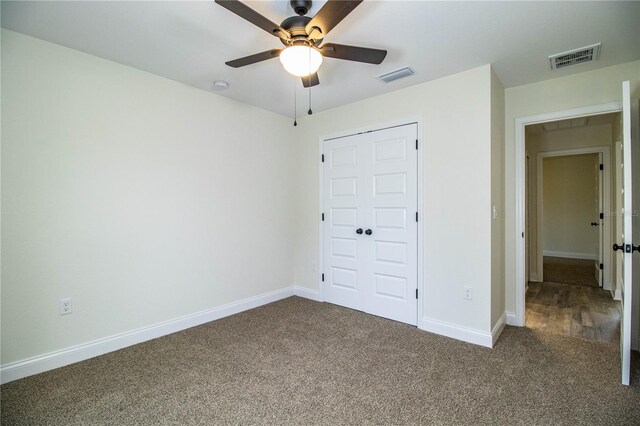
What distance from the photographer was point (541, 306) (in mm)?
3783

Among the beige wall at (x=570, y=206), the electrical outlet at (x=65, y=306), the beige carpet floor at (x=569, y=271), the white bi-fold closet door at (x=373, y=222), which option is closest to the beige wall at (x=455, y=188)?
the white bi-fold closet door at (x=373, y=222)

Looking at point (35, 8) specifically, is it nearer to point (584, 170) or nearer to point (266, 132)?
point (266, 132)

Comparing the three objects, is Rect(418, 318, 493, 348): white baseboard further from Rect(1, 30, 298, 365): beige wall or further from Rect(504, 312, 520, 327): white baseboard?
Rect(1, 30, 298, 365): beige wall

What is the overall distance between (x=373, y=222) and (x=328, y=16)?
2.29 meters

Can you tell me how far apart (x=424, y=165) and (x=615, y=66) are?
1808mm

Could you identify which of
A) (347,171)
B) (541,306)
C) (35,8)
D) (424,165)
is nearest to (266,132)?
(347,171)

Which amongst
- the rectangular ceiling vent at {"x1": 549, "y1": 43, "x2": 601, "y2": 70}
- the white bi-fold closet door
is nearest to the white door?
the rectangular ceiling vent at {"x1": 549, "y1": 43, "x2": 601, "y2": 70}

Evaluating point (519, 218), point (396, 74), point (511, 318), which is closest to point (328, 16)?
point (396, 74)

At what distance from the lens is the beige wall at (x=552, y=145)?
4473 millimetres

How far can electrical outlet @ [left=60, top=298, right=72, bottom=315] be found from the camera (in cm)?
239

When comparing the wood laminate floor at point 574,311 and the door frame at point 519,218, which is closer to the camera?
the wood laminate floor at point 574,311

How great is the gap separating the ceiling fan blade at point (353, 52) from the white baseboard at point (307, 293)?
9.66 ft

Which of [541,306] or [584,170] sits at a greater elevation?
[584,170]

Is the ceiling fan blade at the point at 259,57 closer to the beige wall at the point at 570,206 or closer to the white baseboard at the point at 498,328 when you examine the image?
the white baseboard at the point at 498,328
